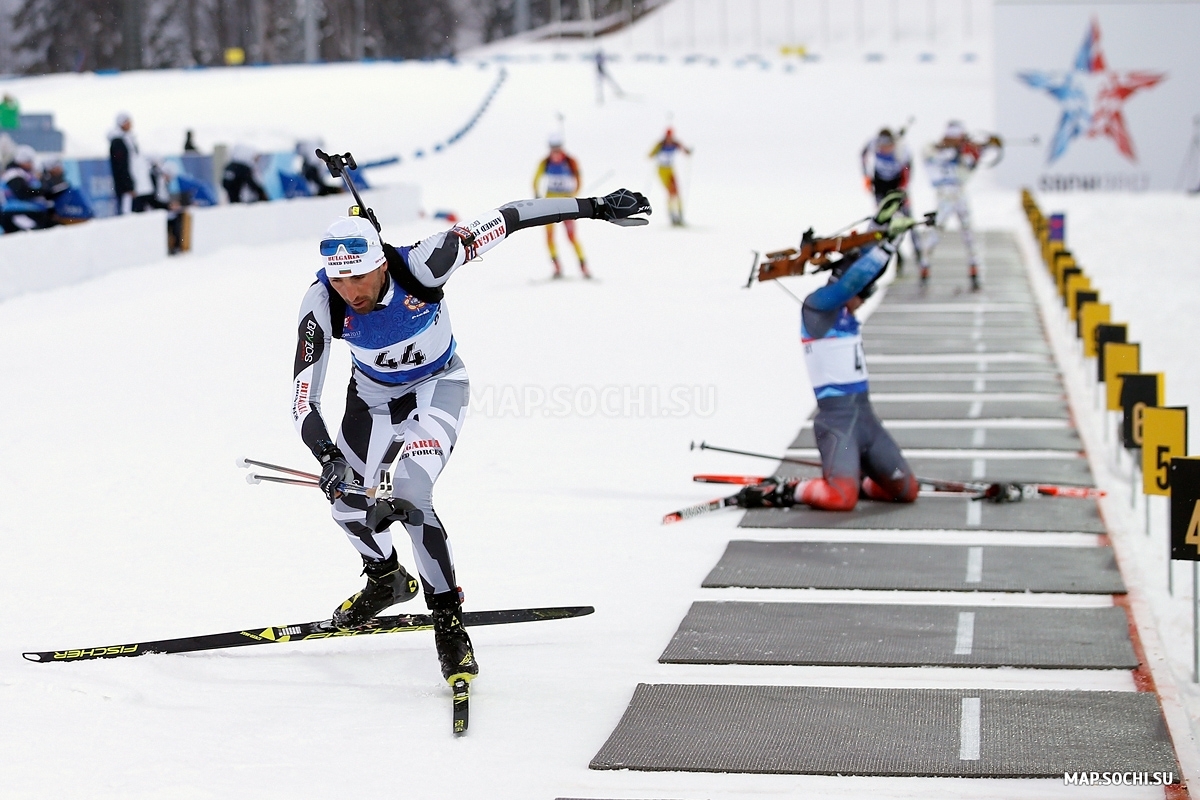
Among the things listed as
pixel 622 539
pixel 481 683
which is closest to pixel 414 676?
pixel 481 683

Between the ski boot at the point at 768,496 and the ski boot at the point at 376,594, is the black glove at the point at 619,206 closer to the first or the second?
the ski boot at the point at 376,594

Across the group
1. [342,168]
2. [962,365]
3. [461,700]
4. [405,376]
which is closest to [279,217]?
[962,365]

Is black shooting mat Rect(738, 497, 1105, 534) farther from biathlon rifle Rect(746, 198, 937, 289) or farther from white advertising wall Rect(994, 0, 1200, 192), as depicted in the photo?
white advertising wall Rect(994, 0, 1200, 192)

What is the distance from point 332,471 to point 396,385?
2.58 ft

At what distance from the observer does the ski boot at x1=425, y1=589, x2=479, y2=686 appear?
17.9ft

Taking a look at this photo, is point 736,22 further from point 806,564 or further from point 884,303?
point 806,564

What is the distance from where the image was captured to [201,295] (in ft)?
56.4

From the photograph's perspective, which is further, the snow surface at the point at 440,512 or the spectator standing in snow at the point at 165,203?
the spectator standing in snow at the point at 165,203

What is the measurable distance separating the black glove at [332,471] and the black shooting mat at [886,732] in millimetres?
1372

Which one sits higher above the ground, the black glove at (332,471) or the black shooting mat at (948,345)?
the black glove at (332,471)

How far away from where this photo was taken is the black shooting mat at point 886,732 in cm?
485

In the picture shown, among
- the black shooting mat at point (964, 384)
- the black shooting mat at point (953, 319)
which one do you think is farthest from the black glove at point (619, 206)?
the black shooting mat at point (953, 319)

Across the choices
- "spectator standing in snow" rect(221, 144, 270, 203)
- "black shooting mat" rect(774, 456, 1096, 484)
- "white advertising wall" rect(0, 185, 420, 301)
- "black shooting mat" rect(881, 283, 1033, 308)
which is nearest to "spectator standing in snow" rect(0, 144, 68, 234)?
"white advertising wall" rect(0, 185, 420, 301)

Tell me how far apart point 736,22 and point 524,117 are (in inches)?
1987
